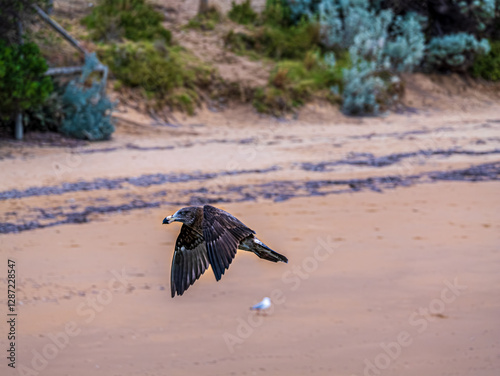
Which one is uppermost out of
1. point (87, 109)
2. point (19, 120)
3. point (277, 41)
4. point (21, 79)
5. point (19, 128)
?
point (277, 41)

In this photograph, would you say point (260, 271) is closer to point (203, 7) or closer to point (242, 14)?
point (203, 7)

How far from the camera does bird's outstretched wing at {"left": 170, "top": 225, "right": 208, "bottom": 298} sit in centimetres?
378

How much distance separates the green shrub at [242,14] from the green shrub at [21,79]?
5.87 m

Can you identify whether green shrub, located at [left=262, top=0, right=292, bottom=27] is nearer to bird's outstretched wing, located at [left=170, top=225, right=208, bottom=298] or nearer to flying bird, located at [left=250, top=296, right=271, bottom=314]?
flying bird, located at [left=250, top=296, right=271, bottom=314]

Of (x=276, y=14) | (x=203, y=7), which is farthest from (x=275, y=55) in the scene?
(x=203, y=7)

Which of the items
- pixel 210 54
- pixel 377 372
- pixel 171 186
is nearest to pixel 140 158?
pixel 171 186

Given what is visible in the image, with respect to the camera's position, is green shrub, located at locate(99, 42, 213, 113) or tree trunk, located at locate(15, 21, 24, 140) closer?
tree trunk, located at locate(15, 21, 24, 140)

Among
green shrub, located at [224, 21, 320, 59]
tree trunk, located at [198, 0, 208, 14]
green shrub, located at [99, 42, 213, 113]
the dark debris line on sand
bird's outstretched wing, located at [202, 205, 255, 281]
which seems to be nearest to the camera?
bird's outstretched wing, located at [202, 205, 255, 281]

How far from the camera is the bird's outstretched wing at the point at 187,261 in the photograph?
378 centimetres

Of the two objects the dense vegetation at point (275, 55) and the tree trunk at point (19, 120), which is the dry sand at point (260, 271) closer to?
the tree trunk at point (19, 120)

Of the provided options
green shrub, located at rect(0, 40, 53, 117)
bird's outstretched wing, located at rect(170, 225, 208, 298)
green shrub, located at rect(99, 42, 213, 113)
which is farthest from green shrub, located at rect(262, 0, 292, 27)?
bird's outstretched wing, located at rect(170, 225, 208, 298)

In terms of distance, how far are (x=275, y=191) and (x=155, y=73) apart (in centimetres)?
490

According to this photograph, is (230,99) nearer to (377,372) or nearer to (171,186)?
(171,186)

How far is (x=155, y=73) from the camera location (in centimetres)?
1338
